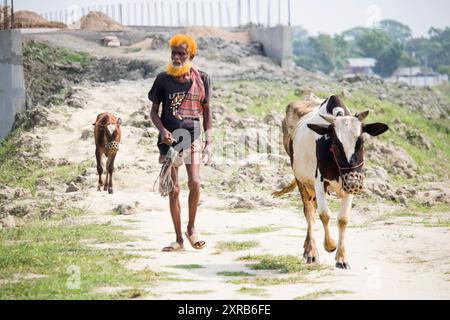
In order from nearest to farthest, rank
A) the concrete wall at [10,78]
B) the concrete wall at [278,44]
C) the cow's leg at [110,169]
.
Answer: the cow's leg at [110,169] < the concrete wall at [10,78] < the concrete wall at [278,44]

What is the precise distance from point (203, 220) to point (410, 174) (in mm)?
9578

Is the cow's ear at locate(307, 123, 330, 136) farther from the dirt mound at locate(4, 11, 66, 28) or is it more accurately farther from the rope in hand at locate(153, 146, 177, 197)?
the dirt mound at locate(4, 11, 66, 28)

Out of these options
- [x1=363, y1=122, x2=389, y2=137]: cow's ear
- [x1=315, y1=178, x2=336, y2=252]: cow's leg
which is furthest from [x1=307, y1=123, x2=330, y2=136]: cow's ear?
[x1=315, y1=178, x2=336, y2=252]: cow's leg

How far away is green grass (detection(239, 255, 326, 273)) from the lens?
1093 cm

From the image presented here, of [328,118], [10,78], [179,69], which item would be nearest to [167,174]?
[179,69]

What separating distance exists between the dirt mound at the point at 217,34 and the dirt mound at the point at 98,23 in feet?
9.07

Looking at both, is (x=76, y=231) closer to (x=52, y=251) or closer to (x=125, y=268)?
(x=52, y=251)

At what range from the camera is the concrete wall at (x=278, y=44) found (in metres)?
36.9

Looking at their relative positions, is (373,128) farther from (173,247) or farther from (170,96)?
(173,247)

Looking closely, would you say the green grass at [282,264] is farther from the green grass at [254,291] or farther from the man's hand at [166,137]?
the man's hand at [166,137]

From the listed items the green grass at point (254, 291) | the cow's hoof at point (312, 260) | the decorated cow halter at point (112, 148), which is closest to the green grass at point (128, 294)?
the green grass at point (254, 291)

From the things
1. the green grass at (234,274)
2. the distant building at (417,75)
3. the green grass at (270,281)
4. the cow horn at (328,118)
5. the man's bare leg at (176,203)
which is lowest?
the distant building at (417,75)
